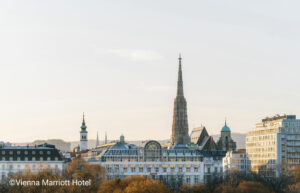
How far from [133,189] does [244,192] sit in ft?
91.8

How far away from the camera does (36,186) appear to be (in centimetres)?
19588

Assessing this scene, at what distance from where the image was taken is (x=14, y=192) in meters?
190

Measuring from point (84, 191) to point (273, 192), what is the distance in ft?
159

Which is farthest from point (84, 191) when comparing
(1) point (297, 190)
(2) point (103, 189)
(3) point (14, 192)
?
(1) point (297, 190)

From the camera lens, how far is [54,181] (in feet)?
653

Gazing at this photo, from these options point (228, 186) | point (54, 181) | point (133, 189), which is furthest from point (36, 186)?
point (228, 186)

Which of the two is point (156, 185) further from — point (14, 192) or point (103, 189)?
point (14, 192)

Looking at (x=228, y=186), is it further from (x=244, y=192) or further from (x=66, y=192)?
(x=66, y=192)

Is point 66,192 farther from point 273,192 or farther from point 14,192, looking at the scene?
point 273,192

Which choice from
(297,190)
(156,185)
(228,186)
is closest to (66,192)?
(156,185)

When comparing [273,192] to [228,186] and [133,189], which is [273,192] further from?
[133,189]

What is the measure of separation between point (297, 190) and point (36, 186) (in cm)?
6695

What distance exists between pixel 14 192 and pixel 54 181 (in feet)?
41.2

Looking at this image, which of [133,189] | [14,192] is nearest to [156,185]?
[133,189]
